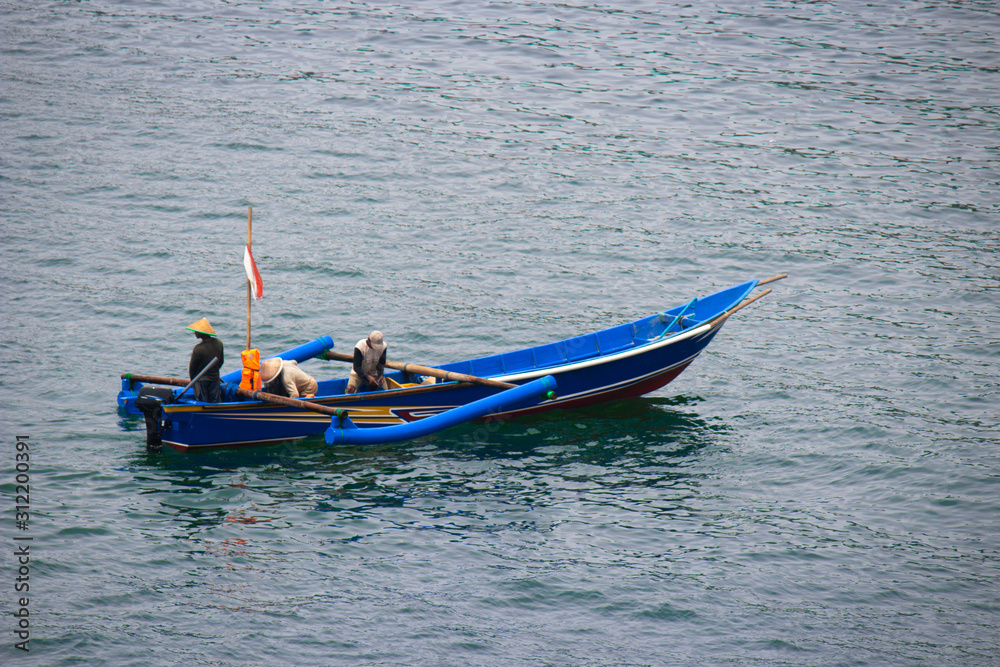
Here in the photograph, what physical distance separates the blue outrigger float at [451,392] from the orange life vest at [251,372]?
9.2 inches

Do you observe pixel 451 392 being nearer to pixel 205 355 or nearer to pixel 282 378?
pixel 282 378

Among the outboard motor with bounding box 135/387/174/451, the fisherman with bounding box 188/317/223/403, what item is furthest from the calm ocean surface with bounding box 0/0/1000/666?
the fisherman with bounding box 188/317/223/403

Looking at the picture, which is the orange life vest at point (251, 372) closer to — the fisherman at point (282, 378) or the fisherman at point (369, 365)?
the fisherman at point (282, 378)

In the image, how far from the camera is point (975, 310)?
21.3 meters

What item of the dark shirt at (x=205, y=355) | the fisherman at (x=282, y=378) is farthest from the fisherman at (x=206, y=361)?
the fisherman at (x=282, y=378)

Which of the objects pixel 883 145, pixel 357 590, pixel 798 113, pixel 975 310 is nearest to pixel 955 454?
pixel 975 310

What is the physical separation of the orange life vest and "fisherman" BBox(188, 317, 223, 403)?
0.42 m

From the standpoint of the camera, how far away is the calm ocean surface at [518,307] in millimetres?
12680

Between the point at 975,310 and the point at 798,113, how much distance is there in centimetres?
1164

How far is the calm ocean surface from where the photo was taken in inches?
499

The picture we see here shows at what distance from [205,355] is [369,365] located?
2.75 metres

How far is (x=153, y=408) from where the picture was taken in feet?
49.6

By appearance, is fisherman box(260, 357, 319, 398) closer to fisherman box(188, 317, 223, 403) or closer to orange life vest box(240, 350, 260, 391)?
orange life vest box(240, 350, 260, 391)

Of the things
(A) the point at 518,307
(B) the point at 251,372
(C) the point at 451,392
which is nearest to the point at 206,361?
→ (B) the point at 251,372
